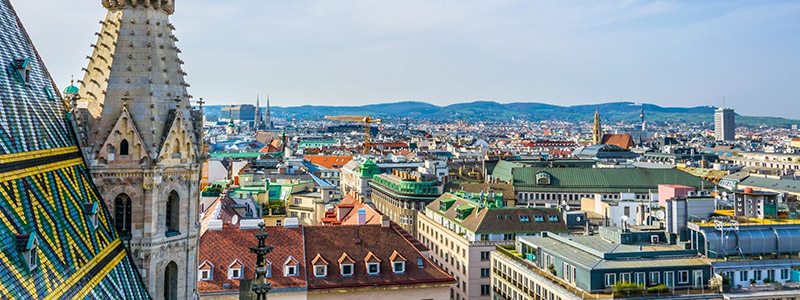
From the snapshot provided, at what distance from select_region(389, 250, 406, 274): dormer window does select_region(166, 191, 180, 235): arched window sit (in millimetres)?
25270

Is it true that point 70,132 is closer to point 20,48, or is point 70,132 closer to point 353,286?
point 20,48

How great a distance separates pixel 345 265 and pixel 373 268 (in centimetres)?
190

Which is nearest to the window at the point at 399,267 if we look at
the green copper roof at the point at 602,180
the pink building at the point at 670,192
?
the pink building at the point at 670,192

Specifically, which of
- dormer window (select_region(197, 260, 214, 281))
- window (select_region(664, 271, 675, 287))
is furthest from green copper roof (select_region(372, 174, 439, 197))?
dormer window (select_region(197, 260, 214, 281))

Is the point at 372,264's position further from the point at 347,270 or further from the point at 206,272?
the point at 206,272

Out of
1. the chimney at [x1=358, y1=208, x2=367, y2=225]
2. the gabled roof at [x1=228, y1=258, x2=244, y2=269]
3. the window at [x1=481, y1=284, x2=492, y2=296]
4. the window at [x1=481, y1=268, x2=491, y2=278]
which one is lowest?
the window at [x1=481, y1=284, x2=492, y2=296]

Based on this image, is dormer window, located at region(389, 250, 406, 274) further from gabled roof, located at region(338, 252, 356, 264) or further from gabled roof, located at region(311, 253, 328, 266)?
gabled roof, located at region(311, 253, 328, 266)

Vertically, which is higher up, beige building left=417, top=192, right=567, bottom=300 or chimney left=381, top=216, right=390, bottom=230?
chimney left=381, top=216, right=390, bottom=230

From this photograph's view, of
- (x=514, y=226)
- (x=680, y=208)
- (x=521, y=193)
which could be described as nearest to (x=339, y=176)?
(x=521, y=193)

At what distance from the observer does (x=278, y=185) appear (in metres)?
99.1

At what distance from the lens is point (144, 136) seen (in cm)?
2533

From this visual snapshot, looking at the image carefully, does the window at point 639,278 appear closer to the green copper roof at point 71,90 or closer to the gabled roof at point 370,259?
the gabled roof at point 370,259

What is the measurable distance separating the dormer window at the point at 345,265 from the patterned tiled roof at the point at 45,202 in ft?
83.8

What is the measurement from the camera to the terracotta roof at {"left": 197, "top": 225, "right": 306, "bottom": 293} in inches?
1876
